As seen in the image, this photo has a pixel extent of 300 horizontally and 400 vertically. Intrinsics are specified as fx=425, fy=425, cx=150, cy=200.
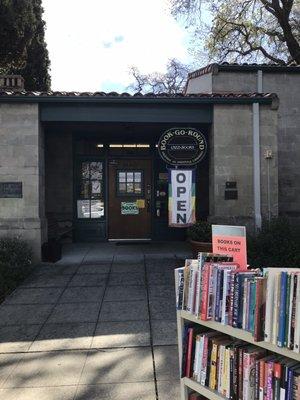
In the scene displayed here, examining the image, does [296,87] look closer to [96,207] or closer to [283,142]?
[283,142]

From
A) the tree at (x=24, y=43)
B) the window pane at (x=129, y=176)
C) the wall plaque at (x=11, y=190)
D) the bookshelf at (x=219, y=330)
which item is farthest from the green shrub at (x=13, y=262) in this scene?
the tree at (x=24, y=43)

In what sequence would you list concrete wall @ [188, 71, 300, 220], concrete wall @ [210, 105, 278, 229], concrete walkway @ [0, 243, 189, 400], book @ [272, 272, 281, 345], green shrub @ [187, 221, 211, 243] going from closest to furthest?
book @ [272, 272, 281, 345], concrete walkway @ [0, 243, 189, 400], green shrub @ [187, 221, 211, 243], concrete wall @ [210, 105, 278, 229], concrete wall @ [188, 71, 300, 220]

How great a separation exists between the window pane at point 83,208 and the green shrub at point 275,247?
473 cm

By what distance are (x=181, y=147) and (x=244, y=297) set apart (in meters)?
6.62

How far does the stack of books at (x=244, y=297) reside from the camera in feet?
7.27

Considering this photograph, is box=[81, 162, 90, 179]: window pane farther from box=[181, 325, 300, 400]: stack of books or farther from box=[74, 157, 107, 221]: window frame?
box=[181, 325, 300, 400]: stack of books

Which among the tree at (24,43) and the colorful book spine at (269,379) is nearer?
the colorful book spine at (269,379)

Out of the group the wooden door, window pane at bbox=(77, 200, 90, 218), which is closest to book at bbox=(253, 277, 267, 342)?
the wooden door

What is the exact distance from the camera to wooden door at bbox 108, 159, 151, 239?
11.4 meters

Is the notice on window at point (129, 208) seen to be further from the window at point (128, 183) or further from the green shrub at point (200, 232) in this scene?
the green shrub at point (200, 232)

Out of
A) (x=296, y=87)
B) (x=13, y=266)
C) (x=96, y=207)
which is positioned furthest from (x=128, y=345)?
(x=296, y=87)

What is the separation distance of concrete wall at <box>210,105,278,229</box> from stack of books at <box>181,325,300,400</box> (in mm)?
6375

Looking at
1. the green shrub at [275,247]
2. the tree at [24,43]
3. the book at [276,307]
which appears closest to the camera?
the book at [276,307]

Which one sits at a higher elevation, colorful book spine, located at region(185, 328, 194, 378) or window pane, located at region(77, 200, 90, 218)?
Answer: window pane, located at region(77, 200, 90, 218)
